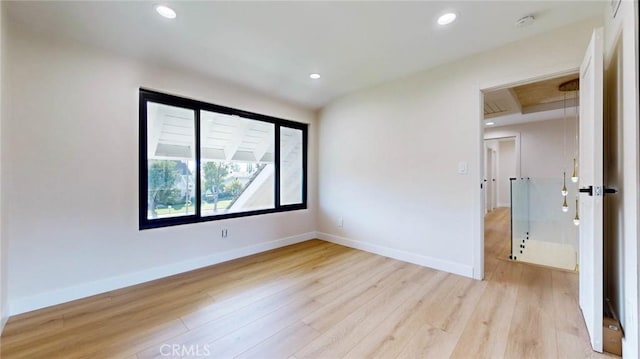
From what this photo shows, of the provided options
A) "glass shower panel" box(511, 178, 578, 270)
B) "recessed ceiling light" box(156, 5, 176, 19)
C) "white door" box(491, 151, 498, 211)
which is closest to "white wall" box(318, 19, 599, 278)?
"glass shower panel" box(511, 178, 578, 270)

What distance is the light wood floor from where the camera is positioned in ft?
5.29

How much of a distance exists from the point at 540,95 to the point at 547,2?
288 centimetres

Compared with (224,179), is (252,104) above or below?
above

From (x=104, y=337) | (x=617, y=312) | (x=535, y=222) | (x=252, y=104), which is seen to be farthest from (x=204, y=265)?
(x=535, y=222)

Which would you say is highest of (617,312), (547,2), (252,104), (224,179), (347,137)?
(547,2)

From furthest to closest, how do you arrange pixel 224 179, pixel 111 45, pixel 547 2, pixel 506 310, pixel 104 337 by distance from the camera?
1. pixel 224 179
2. pixel 111 45
3. pixel 506 310
4. pixel 547 2
5. pixel 104 337

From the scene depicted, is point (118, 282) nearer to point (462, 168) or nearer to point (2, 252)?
point (2, 252)

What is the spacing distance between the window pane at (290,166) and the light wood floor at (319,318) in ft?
5.08

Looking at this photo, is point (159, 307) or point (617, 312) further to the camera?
point (159, 307)

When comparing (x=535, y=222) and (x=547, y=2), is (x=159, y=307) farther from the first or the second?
(x=535, y=222)

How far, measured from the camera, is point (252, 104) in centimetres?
361

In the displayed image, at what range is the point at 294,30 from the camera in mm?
2248

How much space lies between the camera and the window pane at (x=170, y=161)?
9.15ft

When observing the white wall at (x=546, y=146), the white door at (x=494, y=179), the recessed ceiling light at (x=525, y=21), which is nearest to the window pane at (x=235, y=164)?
the recessed ceiling light at (x=525, y=21)
